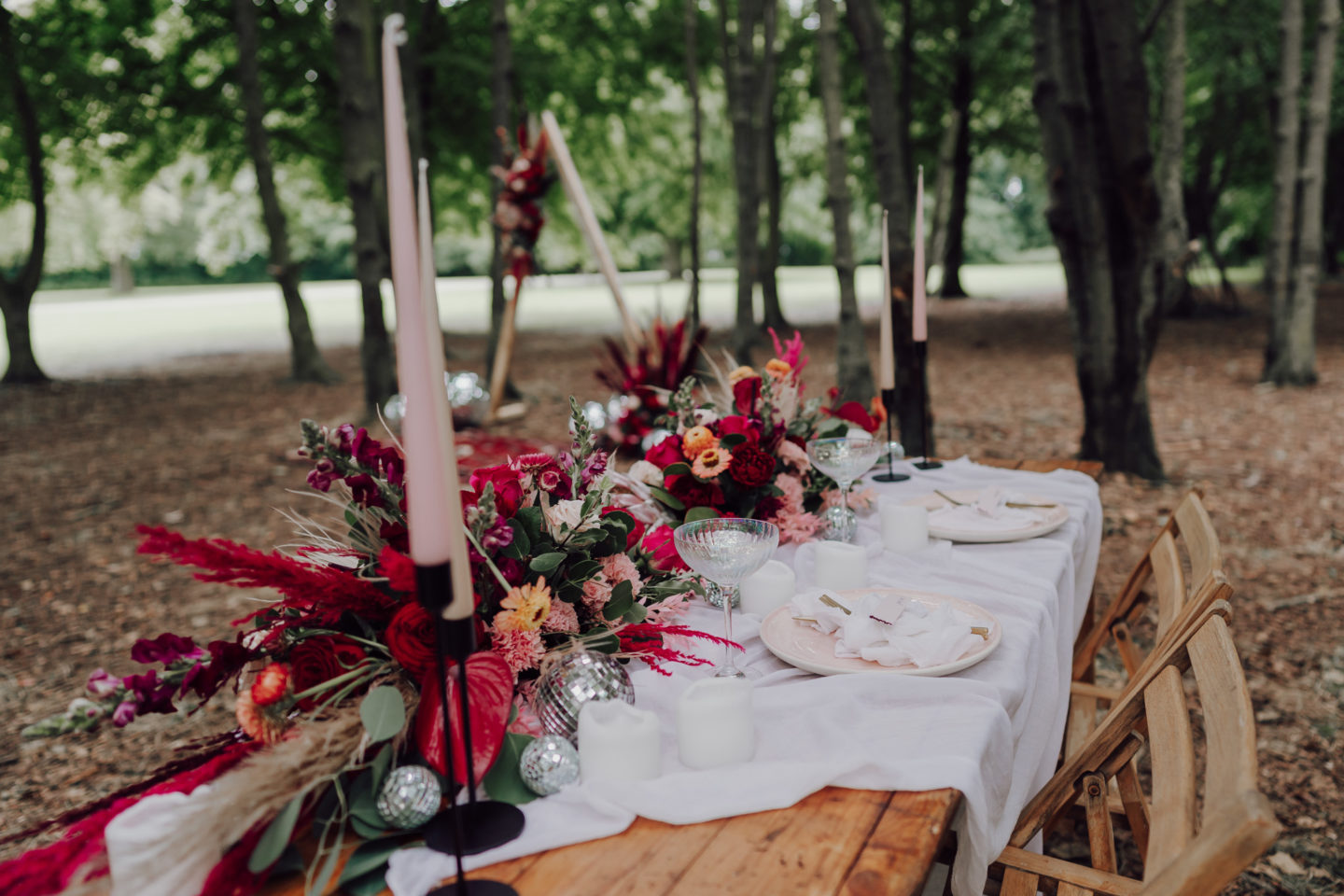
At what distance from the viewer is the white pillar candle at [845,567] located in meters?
1.79

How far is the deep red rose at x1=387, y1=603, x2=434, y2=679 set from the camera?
117 cm

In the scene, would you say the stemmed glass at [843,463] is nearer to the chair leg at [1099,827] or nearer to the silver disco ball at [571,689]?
the chair leg at [1099,827]

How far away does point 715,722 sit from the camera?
3.86ft

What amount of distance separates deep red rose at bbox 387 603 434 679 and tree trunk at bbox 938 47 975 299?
14799 millimetres

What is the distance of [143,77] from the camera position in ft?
38.9

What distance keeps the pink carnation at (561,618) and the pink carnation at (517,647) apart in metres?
0.04

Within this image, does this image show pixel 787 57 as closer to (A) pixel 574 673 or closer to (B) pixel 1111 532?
(B) pixel 1111 532

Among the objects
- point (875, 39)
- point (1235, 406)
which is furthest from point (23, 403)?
point (1235, 406)

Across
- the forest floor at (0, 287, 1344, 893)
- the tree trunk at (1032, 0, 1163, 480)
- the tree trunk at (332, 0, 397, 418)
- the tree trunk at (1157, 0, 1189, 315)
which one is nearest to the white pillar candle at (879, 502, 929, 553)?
the forest floor at (0, 287, 1344, 893)

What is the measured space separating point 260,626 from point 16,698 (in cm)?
281

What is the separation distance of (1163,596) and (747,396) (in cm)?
108

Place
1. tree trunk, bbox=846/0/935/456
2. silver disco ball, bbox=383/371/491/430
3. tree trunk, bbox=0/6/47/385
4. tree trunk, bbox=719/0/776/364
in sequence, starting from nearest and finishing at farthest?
tree trunk, bbox=846/0/935/456, silver disco ball, bbox=383/371/491/430, tree trunk, bbox=719/0/776/364, tree trunk, bbox=0/6/47/385

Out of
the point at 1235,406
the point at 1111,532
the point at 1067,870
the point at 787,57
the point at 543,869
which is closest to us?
the point at 543,869

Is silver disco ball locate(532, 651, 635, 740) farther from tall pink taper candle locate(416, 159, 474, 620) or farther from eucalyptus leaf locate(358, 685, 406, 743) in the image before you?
tall pink taper candle locate(416, 159, 474, 620)
